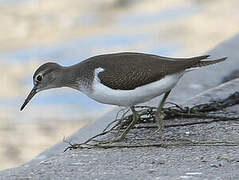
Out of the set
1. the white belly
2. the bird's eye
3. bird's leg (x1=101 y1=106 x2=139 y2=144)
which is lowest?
bird's leg (x1=101 y1=106 x2=139 y2=144)

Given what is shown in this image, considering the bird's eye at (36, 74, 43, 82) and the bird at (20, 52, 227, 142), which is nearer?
the bird at (20, 52, 227, 142)

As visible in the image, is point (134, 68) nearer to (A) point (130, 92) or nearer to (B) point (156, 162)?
(A) point (130, 92)

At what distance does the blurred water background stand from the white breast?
3.27 metres

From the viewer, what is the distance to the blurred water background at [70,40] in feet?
33.6

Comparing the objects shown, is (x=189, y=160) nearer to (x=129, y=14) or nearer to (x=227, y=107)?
(x=227, y=107)

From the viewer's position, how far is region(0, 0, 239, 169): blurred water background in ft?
33.6

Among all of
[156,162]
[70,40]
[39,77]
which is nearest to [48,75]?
[39,77]

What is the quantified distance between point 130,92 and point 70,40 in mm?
6492

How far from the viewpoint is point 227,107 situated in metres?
7.17

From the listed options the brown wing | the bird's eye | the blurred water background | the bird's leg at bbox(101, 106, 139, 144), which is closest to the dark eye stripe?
the bird's eye

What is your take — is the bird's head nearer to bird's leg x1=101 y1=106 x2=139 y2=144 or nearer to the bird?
the bird

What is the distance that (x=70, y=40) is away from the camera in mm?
12586

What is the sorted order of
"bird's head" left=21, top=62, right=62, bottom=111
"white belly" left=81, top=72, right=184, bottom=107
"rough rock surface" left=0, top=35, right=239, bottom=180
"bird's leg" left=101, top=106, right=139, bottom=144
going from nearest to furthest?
1. "rough rock surface" left=0, top=35, right=239, bottom=180
2. "white belly" left=81, top=72, right=184, bottom=107
3. "bird's leg" left=101, top=106, right=139, bottom=144
4. "bird's head" left=21, top=62, right=62, bottom=111

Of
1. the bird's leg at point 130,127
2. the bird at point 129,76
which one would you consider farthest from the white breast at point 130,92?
the bird's leg at point 130,127
